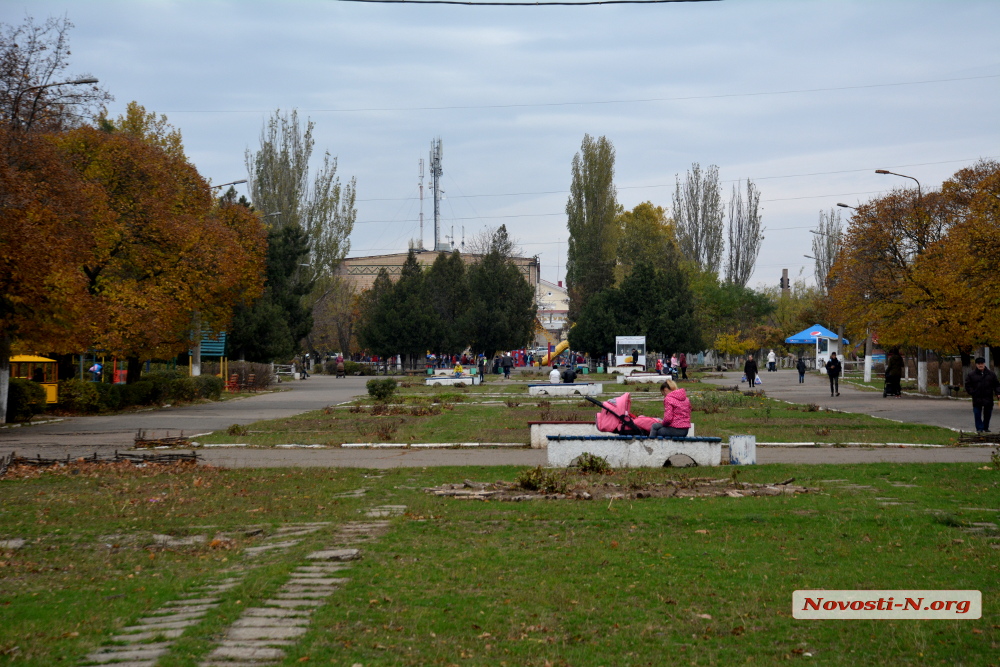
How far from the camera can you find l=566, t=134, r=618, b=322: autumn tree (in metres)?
88.4

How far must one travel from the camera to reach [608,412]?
614 inches

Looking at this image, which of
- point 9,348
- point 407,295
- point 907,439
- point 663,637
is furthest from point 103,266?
point 407,295

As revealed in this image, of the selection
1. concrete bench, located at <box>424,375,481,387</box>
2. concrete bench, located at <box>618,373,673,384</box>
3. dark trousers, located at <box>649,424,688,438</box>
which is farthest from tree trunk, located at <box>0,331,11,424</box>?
concrete bench, located at <box>618,373,673,384</box>

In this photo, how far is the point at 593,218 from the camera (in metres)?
88.4

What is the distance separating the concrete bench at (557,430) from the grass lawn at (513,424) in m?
0.87

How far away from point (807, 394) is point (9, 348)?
30935 mm

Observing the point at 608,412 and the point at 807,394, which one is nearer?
the point at 608,412

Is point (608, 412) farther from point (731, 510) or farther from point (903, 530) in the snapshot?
point (903, 530)

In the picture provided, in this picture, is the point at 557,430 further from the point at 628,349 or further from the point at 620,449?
the point at 628,349

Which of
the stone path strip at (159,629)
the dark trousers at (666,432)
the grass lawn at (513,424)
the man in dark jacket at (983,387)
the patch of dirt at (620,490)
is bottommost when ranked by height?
the grass lawn at (513,424)

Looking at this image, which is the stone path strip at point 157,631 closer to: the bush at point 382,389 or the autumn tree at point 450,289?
the bush at point 382,389

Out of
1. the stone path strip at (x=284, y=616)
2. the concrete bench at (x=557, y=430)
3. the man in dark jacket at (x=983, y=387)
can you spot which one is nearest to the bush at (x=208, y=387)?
the concrete bench at (x=557, y=430)

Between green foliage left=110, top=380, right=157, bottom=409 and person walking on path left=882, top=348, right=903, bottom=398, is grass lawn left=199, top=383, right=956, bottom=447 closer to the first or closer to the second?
person walking on path left=882, top=348, right=903, bottom=398

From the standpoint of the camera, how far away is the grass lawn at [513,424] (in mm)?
20938
